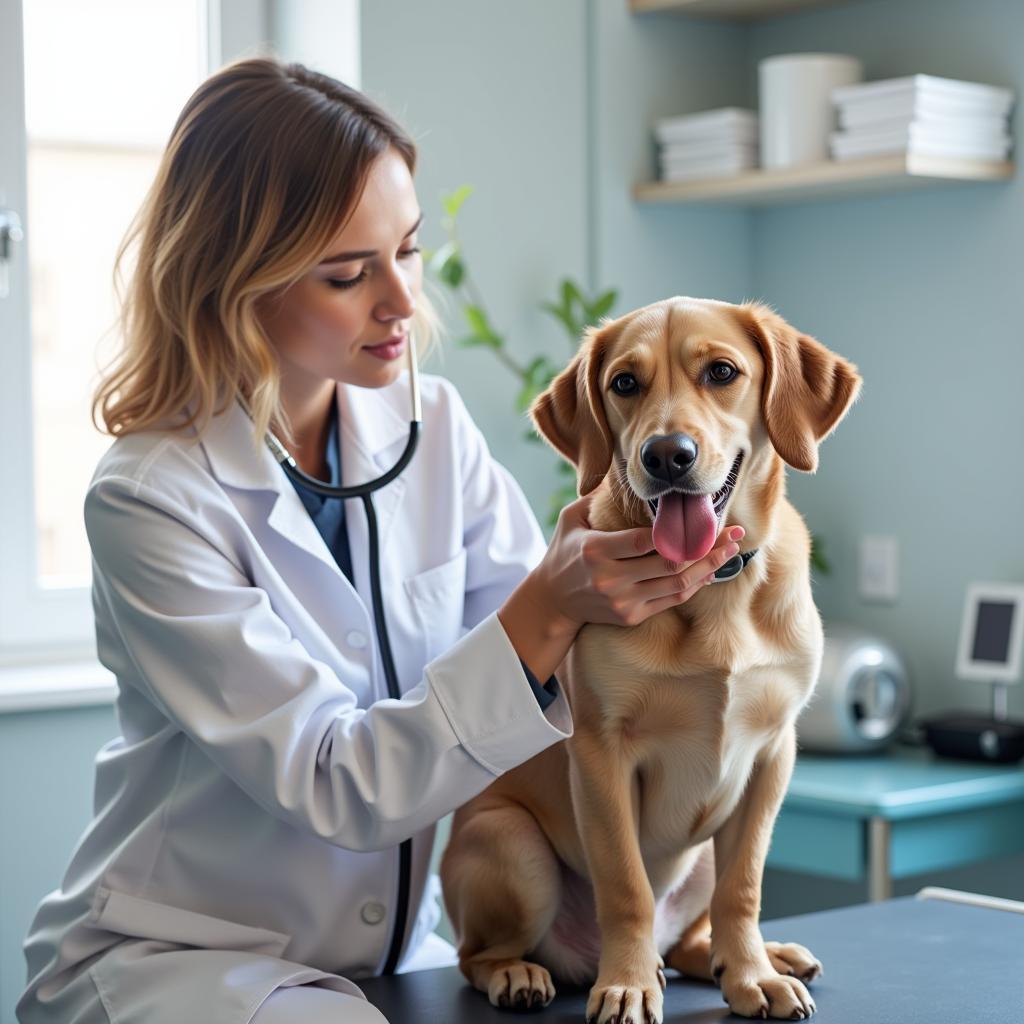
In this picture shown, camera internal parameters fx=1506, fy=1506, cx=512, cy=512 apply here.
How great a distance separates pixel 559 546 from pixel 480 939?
37 centimetres

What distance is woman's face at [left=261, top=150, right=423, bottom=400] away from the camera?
1.45 meters

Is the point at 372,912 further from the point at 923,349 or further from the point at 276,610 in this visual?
the point at 923,349

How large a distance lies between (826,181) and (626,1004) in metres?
1.77

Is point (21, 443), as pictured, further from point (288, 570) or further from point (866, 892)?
point (866, 892)

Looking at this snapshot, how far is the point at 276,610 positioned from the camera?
4.73 ft

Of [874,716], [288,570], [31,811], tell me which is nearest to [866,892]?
[874,716]

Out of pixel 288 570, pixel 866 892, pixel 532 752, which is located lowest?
pixel 866 892

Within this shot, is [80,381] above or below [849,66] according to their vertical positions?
below

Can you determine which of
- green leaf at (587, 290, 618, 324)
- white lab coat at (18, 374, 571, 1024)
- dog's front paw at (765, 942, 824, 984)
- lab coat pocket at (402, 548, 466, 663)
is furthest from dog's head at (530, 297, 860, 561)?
green leaf at (587, 290, 618, 324)

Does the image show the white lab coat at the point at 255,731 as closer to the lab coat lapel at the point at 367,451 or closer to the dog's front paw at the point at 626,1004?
the lab coat lapel at the point at 367,451

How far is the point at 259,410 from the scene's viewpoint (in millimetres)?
1468

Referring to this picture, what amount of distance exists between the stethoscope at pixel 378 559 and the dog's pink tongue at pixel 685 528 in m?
0.41

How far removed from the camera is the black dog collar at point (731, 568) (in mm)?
1245

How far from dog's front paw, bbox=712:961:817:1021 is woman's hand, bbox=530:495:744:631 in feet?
1.02
